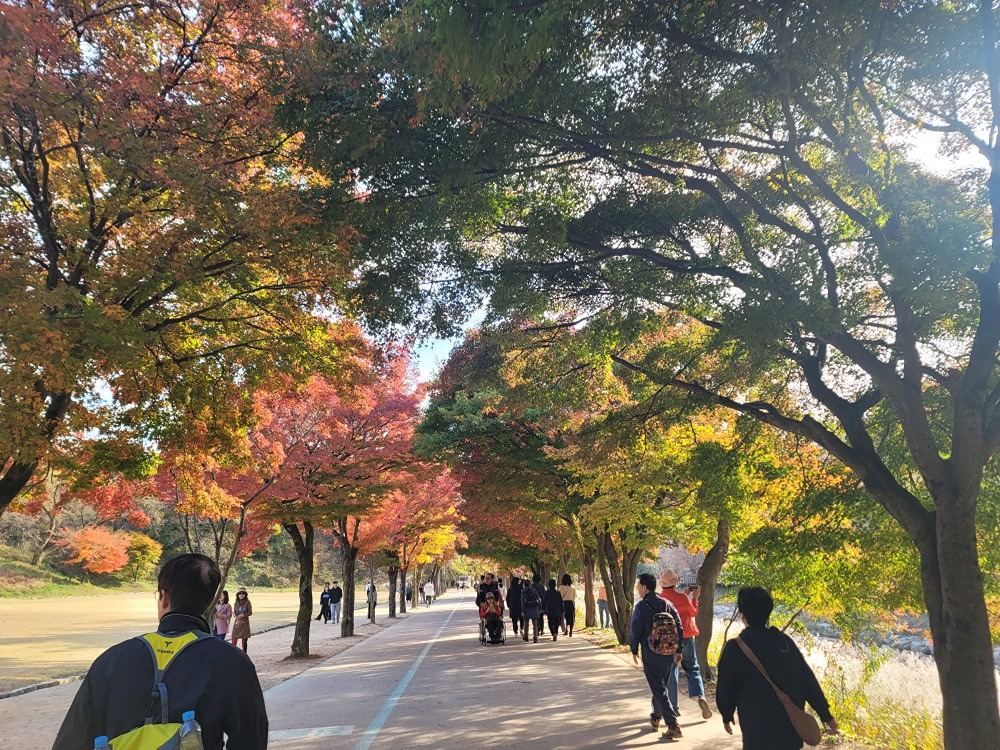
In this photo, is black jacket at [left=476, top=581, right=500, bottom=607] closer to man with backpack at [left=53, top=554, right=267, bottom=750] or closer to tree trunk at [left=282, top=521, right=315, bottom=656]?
tree trunk at [left=282, top=521, right=315, bottom=656]

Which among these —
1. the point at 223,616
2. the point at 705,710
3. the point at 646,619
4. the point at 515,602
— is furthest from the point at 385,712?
the point at 515,602

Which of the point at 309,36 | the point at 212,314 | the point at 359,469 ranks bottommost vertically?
the point at 359,469

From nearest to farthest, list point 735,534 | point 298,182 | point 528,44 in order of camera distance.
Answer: point 528,44
point 298,182
point 735,534

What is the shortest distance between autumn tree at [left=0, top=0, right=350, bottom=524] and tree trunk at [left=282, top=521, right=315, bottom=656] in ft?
33.2

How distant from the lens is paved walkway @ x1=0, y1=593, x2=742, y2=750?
7.55 m

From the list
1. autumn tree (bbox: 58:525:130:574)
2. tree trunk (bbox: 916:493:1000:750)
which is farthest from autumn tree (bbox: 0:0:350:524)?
autumn tree (bbox: 58:525:130:574)

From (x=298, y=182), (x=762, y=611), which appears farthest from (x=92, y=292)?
(x=762, y=611)

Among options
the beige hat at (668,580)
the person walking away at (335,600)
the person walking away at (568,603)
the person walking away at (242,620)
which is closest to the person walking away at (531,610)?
the person walking away at (568,603)

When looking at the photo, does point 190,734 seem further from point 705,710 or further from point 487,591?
point 487,591

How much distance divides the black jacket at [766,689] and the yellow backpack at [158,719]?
11.1 ft

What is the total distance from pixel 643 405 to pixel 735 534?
19.5ft

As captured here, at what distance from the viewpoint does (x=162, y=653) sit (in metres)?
2.46

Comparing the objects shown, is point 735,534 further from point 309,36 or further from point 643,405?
point 309,36

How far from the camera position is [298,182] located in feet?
27.3
